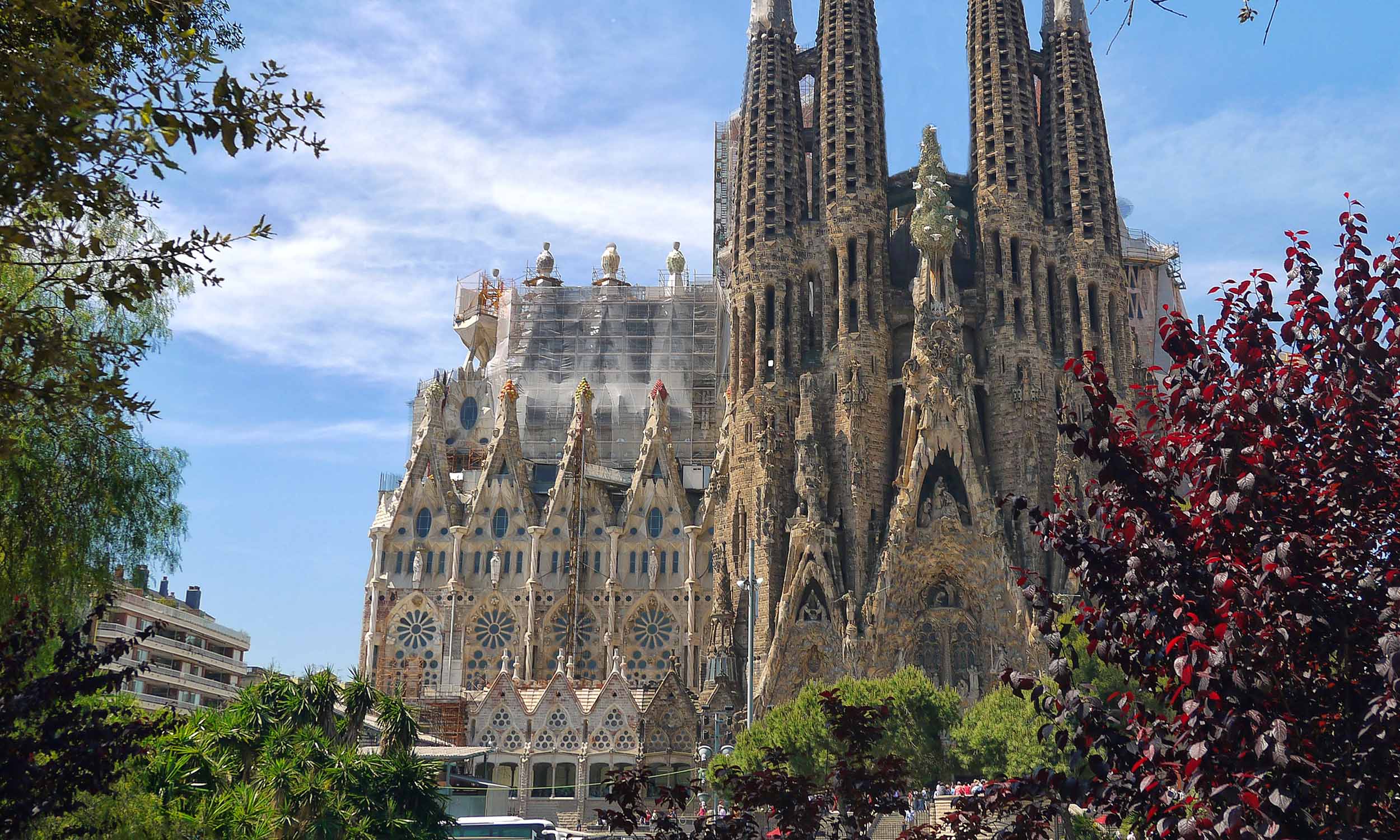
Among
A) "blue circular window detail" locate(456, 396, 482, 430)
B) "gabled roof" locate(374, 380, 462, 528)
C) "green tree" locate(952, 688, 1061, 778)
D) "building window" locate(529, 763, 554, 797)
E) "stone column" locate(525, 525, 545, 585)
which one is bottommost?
"building window" locate(529, 763, 554, 797)

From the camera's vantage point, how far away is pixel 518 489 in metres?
62.7

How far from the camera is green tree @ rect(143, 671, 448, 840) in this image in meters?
20.7

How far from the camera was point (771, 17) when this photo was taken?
63125 mm

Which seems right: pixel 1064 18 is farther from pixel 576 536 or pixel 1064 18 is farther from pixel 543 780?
pixel 543 780

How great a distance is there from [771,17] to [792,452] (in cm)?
2113

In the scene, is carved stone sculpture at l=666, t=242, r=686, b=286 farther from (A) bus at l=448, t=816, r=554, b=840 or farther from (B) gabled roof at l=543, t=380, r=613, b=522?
(A) bus at l=448, t=816, r=554, b=840

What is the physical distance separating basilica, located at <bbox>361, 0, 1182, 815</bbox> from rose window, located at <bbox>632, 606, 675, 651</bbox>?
4.1 inches

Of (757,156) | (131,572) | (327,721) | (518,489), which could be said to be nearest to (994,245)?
(757,156)

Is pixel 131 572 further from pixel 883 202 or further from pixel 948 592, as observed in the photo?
pixel 883 202

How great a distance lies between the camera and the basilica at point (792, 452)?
5238 centimetres

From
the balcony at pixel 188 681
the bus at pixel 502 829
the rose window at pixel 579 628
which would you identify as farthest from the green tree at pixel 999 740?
the balcony at pixel 188 681

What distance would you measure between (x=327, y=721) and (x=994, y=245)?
3980cm

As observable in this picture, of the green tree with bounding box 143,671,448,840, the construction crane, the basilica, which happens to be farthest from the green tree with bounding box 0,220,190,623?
the construction crane

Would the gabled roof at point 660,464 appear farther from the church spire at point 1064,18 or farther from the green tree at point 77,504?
the green tree at point 77,504
